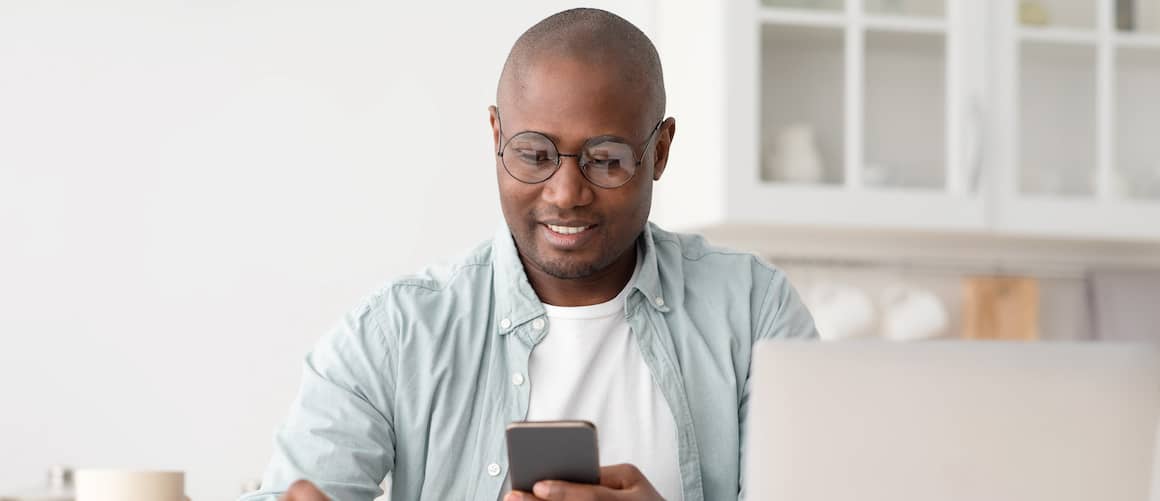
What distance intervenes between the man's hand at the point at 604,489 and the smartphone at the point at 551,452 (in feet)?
0.03

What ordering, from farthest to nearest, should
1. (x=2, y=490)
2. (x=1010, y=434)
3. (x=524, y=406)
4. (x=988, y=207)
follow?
(x=988, y=207)
(x=2, y=490)
(x=524, y=406)
(x=1010, y=434)

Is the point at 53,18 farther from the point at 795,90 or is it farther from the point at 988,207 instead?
the point at 988,207

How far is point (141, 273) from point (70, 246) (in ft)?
0.44

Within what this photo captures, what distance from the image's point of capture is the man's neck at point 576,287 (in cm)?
144

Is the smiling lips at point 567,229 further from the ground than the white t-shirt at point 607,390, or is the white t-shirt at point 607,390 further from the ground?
the smiling lips at point 567,229

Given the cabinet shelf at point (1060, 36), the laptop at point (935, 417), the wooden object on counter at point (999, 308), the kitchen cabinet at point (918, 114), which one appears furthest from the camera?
the wooden object on counter at point (999, 308)

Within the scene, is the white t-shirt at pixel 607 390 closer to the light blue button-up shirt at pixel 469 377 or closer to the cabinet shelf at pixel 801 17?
the light blue button-up shirt at pixel 469 377

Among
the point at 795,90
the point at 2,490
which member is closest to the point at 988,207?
the point at 795,90

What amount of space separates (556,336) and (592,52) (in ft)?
0.96

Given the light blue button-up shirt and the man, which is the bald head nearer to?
the man

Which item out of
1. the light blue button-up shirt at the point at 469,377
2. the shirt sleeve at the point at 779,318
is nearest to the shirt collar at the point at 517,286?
the light blue button-up shirt at the point at 469,377

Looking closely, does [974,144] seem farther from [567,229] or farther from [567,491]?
[567,491]

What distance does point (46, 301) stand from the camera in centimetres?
248

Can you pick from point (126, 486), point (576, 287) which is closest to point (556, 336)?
point (576, 287)
